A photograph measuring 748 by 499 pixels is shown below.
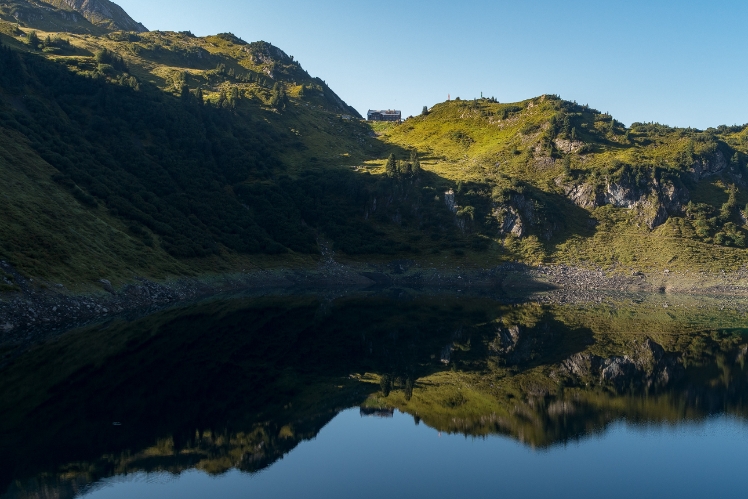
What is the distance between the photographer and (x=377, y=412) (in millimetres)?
28094

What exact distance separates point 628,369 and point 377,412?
23.3 metres

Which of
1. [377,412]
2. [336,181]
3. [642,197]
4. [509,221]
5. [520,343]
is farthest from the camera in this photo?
[336,181]

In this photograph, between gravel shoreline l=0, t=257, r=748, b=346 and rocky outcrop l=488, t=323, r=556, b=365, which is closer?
rocky outcrop l=488, t=323, r=556, b=365

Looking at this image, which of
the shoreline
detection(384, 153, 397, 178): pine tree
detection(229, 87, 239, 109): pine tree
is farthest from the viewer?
detection(229, 87, 239, 109): pine tree

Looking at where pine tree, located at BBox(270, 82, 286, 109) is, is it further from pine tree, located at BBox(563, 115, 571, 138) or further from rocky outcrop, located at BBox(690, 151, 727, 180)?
rocky outcrop, located at BBox(690, 151, 727, 180)

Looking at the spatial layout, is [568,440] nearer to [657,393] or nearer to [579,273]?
[657,393]

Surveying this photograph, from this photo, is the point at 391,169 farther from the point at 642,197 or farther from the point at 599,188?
the point at 642,197

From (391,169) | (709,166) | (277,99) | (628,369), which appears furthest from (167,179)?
(709,166)

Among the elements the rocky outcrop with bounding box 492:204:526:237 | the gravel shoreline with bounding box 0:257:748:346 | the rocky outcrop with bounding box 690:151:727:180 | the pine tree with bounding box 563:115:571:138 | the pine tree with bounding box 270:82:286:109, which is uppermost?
the pine tree with bounding box 270:82:286:109

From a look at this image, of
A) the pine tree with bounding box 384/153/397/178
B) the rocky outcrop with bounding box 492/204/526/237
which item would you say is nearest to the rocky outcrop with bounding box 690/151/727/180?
the rocky outcrop with bounding box 492/204/526/237

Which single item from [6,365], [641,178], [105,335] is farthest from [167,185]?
[641,178]

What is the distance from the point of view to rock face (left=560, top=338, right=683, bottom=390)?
3559 centimetres

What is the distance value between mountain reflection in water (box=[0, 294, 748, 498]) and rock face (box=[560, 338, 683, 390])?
221 mm

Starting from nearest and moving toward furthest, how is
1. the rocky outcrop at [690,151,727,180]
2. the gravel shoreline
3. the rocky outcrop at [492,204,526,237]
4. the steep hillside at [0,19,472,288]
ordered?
1. the steep hillside at [0,19,472,288]
2. the gravel shoreline
3. the rocky outcrop at [492,204,526,237]
4. the rocky outcrop at [690,151,727,180]
